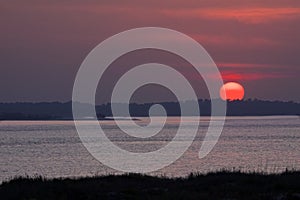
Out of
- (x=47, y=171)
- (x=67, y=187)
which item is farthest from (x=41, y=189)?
(x=47, y=171)

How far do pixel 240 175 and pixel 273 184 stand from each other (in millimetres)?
2993

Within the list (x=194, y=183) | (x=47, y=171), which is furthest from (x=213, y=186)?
(x=47, y=171)

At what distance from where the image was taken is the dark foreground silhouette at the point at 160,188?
21047 mm

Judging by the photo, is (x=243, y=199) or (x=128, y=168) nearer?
(x=243, y=199)

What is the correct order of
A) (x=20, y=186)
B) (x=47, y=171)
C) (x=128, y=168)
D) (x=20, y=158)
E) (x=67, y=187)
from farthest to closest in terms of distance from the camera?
(x=20, y=158) < (x=128, y=168) < (x=47, y=171) < (x=20, y=186) < (x=67, y=187)

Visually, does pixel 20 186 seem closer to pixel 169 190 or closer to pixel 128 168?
pixel 169 190

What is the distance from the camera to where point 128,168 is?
61.5m

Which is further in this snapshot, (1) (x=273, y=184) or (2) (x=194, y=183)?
(2) (x=194, y=183)

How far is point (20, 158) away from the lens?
77750 millimetres

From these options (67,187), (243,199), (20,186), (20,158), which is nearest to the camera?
(243,199)

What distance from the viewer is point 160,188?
2303 centimetres

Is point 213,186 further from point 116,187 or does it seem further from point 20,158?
point 20,158

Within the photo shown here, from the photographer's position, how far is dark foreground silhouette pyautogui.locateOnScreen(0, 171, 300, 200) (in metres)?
21.0

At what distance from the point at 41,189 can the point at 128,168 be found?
39276 mm
